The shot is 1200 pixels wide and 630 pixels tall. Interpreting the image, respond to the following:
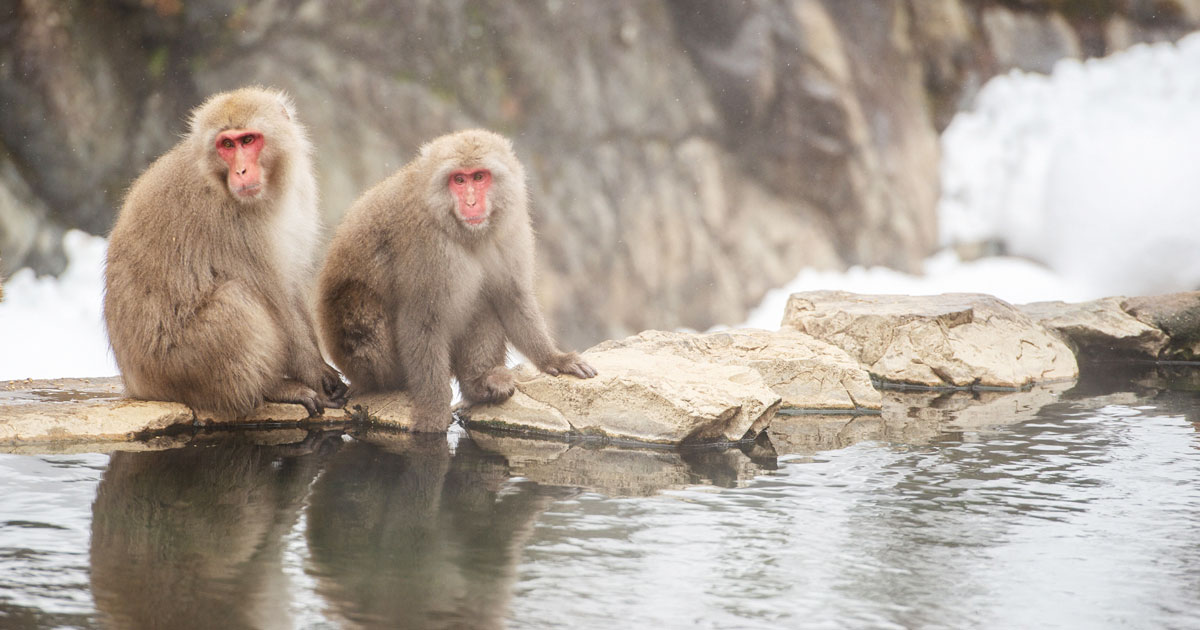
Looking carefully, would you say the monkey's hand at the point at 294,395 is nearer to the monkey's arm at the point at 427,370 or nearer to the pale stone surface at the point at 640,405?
the monkey's arm at the point at 427,370

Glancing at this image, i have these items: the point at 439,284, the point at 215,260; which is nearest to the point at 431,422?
the point at 439,284

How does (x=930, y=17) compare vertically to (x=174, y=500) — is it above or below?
above

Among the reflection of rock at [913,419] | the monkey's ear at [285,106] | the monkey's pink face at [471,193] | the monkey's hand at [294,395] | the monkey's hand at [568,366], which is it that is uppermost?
the monkey's ear at [285,106]

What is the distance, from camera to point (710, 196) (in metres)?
9.94

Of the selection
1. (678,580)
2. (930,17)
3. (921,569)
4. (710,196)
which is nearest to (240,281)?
(678,580)

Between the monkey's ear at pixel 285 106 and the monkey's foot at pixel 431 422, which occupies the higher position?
the monkey's ear at pixel 285 106

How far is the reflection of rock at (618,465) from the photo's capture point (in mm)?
3547

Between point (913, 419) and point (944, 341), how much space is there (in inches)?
40.1

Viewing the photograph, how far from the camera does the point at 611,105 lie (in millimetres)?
9570

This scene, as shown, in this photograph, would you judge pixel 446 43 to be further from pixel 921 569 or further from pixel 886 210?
pixel 921 569

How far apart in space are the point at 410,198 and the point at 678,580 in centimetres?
197

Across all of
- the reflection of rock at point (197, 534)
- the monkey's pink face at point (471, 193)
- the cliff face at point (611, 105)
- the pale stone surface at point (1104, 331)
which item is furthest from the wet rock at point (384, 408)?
the cliff face at point (611, 105)

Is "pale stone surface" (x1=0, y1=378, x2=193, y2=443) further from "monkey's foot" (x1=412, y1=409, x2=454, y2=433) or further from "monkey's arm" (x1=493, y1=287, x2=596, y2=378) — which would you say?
"monkey's arm" (x1=493, y1=287, x2=596, y2=378)

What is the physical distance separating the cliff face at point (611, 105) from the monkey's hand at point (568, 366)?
15.1ft
